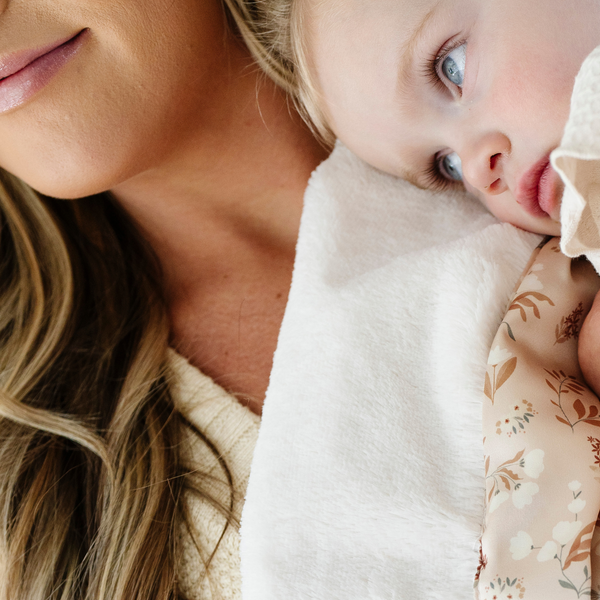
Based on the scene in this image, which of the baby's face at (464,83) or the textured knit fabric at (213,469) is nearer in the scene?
the baby's face at (464,83)

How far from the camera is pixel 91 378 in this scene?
49.2 inches

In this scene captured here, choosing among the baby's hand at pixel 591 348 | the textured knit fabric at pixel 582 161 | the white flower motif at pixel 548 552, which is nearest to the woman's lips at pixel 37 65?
→ the textured knit fabric at pixel 582 161

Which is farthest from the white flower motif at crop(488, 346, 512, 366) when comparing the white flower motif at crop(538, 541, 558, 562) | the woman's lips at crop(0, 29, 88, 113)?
the woman's lips at crop(0, 29, 88, 113)

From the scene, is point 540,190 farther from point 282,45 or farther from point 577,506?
point 282,45

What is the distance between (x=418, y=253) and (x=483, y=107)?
245 mm

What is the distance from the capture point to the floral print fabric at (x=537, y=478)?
0.69m

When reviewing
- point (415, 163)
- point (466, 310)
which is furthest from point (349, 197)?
point (466, 310)

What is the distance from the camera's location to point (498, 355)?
0.78 metres

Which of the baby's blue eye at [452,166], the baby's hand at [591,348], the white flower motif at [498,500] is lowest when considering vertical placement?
the white flower motif at [498,500]

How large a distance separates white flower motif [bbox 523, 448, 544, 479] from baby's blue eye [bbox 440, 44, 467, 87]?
0.56 meters

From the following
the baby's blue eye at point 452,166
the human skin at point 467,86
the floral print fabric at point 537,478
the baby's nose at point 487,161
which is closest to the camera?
the floral print fabric at point 537,478

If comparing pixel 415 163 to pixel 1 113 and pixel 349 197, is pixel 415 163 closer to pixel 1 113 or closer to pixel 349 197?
pixel 349 197

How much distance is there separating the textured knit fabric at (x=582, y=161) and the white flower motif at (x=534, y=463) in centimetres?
24

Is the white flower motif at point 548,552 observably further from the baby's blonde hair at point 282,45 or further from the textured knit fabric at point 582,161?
the baby's blonde hair at point 282,45
